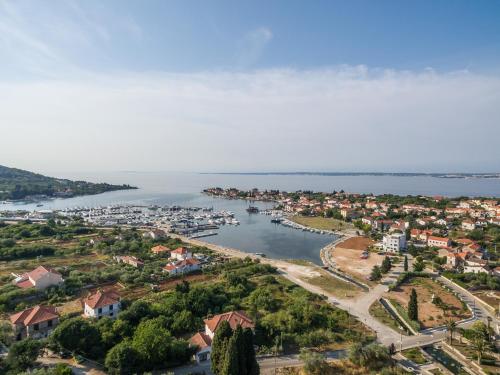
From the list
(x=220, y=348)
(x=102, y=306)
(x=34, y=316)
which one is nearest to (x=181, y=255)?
(x=102, y=306)

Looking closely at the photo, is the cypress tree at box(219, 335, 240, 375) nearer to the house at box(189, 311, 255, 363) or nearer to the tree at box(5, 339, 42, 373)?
the house at box(189, 311, 255, 363)

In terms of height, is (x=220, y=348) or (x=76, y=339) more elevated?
(x=220, y=348)

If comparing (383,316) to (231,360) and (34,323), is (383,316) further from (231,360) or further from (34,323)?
(34,323)

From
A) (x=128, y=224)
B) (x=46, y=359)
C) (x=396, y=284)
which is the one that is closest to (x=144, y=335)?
(x=46, y=359)

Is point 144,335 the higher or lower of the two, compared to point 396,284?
higher

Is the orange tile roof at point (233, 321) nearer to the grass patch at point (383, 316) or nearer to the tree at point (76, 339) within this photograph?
the tree at point (76, 339)

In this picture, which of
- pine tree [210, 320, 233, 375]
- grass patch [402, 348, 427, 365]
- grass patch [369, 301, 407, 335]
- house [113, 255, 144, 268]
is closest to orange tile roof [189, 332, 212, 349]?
pine tree [210, 320, 233, 375]

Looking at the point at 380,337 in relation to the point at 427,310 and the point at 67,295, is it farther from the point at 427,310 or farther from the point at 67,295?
the point at 67,295
